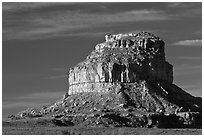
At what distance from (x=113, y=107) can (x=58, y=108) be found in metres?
17.7

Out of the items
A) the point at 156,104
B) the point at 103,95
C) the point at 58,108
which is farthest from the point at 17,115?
the point at 156,104

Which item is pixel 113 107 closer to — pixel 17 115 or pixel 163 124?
pixel 163 124

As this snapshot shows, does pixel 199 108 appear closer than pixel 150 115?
No

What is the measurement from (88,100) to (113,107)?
39.0 feet

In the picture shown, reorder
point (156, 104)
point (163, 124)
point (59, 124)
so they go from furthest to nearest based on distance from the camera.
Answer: point (156, 104), point (163, 124), point (59, 124)

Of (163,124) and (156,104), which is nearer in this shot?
(163,124)

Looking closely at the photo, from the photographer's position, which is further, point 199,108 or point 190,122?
point 199,108

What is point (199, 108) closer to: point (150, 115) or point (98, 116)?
point (150, 115)

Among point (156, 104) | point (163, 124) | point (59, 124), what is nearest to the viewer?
point (59, 124)

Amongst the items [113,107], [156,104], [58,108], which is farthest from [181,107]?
[58,108]

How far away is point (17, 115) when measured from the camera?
199000mm

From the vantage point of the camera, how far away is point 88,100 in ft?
649

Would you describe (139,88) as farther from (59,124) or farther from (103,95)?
(59,124)

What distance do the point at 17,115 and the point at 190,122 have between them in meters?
49.0
